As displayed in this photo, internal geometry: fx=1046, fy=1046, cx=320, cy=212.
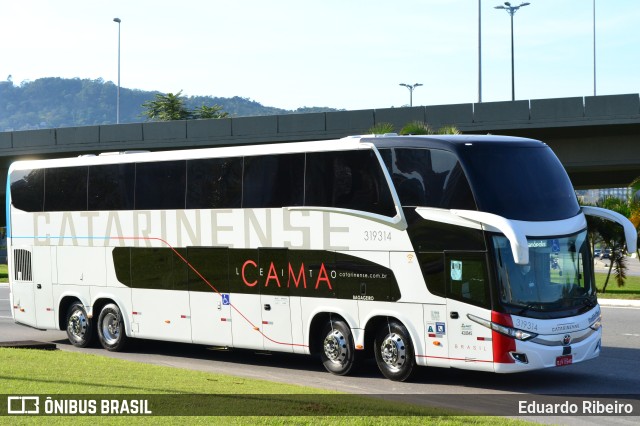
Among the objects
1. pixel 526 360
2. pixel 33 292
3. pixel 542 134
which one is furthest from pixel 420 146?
pixel 542 134

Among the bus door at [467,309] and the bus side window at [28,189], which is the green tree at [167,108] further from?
the bus door at [467,309]

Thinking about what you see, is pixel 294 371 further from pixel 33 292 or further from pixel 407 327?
pixel 33 292

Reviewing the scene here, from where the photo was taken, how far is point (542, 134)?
46.0 metres

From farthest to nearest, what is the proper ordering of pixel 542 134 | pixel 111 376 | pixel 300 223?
1. pixel 542 134
2. pixel 300 223
3. pixel 111 376

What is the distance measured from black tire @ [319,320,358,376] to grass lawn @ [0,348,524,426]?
2208 millimetres

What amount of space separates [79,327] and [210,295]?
4289 millimetres

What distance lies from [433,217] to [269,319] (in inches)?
158

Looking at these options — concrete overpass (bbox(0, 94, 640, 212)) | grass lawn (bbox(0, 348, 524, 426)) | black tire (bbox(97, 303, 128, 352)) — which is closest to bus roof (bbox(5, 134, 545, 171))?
black tire (bbox(97, 303, 128, 352))

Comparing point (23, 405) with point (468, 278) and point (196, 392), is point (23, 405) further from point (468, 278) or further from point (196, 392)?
point (468, 278)

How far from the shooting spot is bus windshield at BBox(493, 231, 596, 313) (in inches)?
596

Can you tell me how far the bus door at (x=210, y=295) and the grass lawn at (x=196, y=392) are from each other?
2.43m

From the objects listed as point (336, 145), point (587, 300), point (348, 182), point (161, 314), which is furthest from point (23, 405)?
point (161, 314)

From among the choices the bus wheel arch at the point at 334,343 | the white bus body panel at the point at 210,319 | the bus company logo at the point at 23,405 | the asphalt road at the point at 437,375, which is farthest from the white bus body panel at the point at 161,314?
the bus company logo at the point at 23,405

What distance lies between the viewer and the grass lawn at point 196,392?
11211 millimetres
